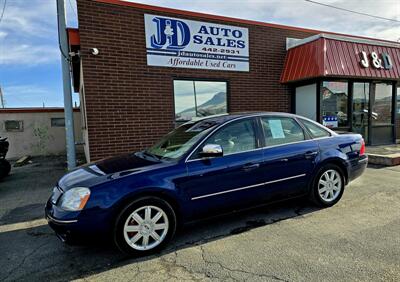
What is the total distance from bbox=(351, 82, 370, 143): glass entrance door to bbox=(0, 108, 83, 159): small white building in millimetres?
12414

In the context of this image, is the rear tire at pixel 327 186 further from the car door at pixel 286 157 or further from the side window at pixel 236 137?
the side window at pixel 236 137

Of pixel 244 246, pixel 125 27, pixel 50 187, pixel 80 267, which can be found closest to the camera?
pixel 80 267

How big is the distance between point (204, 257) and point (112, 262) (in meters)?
1.01

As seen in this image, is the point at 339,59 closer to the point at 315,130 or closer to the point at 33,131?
the point at 315,130

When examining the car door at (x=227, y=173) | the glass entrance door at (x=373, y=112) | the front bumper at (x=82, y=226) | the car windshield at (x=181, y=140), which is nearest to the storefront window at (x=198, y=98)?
the car windshield at (x=181, y=140)

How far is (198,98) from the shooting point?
8.30 metres

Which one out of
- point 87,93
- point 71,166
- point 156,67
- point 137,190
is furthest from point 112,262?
point 156,67

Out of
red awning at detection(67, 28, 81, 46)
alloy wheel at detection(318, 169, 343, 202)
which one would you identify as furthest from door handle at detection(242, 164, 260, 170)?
red awning at detection(67, 28, 81, 46)

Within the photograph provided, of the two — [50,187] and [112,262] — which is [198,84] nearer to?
[50,187]

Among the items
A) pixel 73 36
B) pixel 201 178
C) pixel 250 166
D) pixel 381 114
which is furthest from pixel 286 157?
pixel 381 114

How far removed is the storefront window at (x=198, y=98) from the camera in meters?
8.05

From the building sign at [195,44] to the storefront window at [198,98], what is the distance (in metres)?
0.50

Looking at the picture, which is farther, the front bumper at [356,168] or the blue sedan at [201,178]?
the front bumper at [356,168]

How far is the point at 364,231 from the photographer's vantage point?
363 cm
